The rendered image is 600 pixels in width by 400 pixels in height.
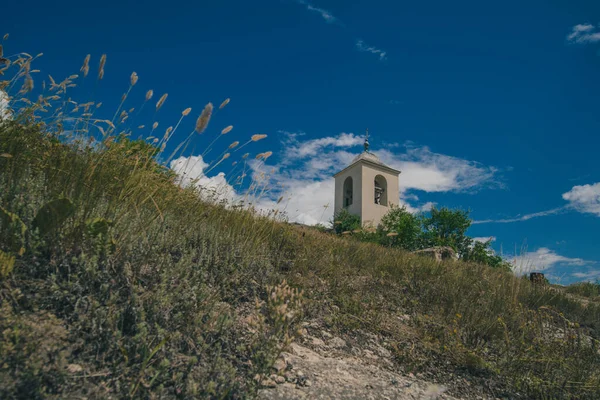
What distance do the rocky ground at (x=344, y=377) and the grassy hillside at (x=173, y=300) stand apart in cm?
14

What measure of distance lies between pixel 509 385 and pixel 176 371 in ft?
8.63

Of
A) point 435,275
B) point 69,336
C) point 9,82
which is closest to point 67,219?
point 69,336

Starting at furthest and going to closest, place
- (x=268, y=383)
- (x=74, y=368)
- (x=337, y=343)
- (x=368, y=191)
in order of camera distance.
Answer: (x=368, y=191), (x=337, y=343), (x=268, y=383), (x=74, y=368)

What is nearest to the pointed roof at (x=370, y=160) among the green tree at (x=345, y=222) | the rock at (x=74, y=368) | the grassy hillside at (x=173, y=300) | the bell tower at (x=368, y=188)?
the bell tower at (x=368, y=188)

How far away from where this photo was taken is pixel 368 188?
3069 cm

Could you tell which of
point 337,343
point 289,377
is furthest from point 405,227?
point 289,377

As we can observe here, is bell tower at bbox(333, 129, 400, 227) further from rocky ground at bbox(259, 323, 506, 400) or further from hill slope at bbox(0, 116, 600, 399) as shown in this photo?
rocky ground at bbox(259, 323, 506, 400)

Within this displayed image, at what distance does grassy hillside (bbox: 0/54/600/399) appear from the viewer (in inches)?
64.1

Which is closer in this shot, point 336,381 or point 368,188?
point 336,381

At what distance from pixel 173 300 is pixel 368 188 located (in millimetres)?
29543

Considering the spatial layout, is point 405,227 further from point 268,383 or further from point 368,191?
point 268,383

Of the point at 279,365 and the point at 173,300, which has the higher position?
the point at 173,300

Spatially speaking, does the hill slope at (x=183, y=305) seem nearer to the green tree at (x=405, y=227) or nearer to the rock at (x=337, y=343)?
the rock at (x=337, y=343)

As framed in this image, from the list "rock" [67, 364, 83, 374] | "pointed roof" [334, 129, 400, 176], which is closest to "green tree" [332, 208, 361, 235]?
"pointed roof" [334, 129, 400, 176]
